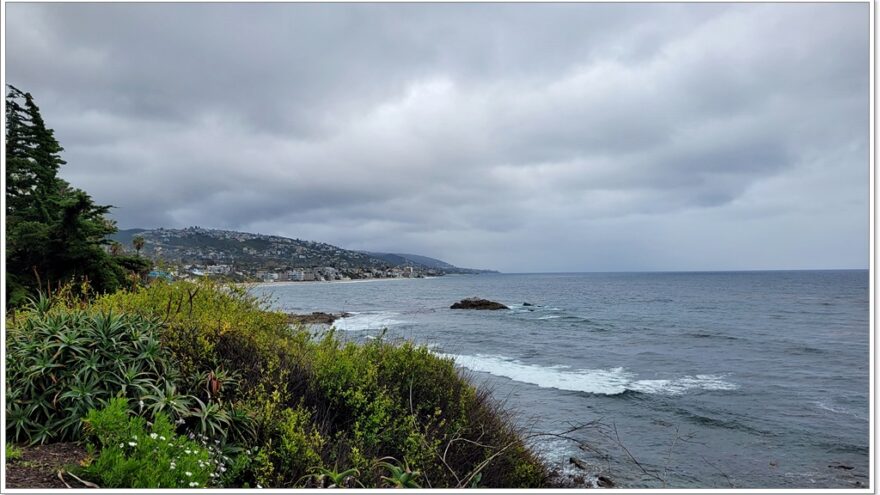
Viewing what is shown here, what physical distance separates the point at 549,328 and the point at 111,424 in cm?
3672

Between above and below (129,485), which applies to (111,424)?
above

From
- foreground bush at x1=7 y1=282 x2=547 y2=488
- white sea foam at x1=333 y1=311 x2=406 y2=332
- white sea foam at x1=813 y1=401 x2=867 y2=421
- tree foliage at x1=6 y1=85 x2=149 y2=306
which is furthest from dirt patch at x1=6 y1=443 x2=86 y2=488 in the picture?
white sea foam at x1=333 y1=311 x2=406 y2=332

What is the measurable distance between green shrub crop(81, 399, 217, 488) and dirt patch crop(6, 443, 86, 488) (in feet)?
0.65

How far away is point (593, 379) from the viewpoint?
20.4 meters

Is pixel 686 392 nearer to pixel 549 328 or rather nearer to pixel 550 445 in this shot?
pixel 550 445

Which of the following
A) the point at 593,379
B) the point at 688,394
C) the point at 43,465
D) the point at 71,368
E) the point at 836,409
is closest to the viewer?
the point at 43,465

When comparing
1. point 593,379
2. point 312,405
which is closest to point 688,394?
point 593,379

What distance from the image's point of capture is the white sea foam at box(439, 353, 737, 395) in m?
18.8

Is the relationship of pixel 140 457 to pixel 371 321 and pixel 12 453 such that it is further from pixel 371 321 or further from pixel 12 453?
pixel 371 321

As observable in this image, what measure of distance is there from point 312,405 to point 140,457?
8.05ft

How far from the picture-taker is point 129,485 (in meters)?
3.21

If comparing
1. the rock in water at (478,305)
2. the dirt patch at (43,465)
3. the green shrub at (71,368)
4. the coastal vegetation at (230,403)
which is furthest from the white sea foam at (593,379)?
the rock in water at (478,305)

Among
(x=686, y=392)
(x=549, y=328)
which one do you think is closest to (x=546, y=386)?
(x=686, y=392)

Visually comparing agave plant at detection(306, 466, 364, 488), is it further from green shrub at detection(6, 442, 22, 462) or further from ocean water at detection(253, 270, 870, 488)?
ocean water at detection(253, 270, 870, 488)
